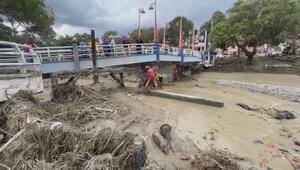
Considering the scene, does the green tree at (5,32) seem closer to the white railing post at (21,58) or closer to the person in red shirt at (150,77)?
the person in red shirt at (150,77)

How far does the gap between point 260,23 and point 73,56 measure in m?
25.4

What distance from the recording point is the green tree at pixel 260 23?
29744 mm

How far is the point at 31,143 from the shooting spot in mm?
4855

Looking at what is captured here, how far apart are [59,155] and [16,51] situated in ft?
16.1

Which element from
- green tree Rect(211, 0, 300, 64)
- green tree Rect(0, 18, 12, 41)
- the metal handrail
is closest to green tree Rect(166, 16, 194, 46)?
green tree Rect(211, 0, 300, 64)

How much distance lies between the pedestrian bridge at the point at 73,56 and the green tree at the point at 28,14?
645 centimetres

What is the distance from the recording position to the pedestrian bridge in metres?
8.23

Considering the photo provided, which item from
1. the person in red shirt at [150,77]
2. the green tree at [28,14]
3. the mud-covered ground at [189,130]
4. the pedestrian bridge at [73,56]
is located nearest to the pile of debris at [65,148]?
the mud-covered ground at [189,130]

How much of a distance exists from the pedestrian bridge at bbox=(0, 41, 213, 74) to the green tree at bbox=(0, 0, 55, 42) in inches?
254

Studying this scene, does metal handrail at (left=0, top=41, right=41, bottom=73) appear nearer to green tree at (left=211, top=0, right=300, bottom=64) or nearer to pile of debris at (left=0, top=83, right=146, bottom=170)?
pile of debris at (left=0, top=83, right=146, bottom=170)

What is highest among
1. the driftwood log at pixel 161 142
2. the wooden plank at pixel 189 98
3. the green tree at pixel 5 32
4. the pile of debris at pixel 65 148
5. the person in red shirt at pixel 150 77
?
the green tree at pixel 5 32

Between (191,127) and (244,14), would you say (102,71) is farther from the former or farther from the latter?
(244,14)

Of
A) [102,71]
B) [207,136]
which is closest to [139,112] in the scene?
[207,136]

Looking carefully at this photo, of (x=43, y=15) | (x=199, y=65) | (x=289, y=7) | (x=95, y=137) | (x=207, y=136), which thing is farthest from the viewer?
(x=199, y=65)
